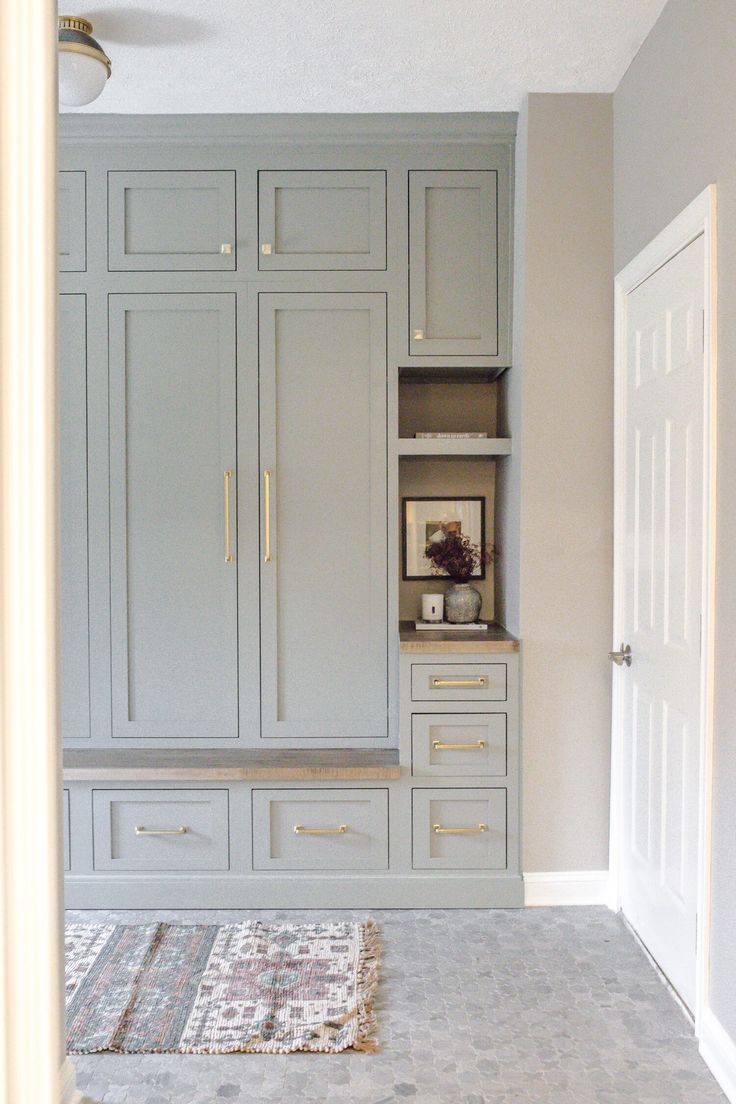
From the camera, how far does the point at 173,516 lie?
10.5 feet

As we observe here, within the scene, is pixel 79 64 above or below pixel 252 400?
above

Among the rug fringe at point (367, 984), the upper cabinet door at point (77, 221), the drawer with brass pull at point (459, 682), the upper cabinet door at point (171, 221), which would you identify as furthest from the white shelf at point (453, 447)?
the rug fringe at point (367, 984)

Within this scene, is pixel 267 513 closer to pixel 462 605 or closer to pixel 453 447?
pixel 453 447

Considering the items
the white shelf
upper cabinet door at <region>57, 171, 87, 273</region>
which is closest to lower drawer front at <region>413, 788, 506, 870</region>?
the white shelf

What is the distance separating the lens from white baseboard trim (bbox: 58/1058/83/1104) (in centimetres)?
58

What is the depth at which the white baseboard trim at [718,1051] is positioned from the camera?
1.98 metres

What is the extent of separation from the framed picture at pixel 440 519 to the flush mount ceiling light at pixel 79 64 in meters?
1.82

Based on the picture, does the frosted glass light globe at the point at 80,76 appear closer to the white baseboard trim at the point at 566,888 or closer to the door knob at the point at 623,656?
the door knob at the point at 623,656

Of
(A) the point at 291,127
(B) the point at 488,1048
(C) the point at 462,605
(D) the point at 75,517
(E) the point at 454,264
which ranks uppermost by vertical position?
(A) the point at 291,127

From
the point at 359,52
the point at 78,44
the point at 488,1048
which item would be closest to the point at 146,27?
the point at 78,44

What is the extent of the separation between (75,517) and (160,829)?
115 cm

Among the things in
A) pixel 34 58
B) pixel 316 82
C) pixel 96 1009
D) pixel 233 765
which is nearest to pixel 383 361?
pixel 316 82

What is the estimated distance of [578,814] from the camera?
3053 millimetres

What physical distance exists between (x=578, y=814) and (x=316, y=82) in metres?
2.62
